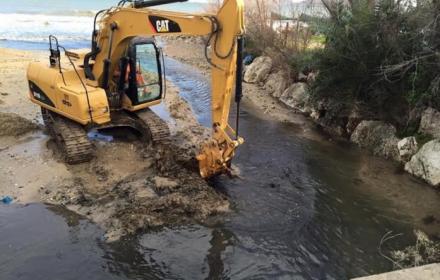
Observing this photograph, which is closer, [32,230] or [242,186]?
[32,230]

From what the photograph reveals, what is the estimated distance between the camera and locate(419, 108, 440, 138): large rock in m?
9.27

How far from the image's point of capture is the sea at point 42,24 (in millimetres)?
24953

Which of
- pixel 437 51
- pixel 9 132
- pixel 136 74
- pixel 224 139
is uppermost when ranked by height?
pixel 437 51

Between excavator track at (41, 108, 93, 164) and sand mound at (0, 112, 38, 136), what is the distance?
1109mm

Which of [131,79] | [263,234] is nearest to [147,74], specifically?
[131,79]

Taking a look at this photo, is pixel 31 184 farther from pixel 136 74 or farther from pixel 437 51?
pixel 437 51

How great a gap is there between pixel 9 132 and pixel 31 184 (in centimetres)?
264

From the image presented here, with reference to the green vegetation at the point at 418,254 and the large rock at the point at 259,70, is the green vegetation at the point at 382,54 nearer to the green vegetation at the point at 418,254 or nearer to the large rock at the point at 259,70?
the green vegetation at the point at 418,254

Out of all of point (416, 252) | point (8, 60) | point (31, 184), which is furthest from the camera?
point (8, 60)

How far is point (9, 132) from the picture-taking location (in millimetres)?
9797

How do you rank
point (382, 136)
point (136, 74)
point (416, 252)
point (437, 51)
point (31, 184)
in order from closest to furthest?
point (416, 252) → point (31, 184) → point (437, 51) → point (136, 74) → point (382, 136)

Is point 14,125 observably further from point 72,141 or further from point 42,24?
point 42,24

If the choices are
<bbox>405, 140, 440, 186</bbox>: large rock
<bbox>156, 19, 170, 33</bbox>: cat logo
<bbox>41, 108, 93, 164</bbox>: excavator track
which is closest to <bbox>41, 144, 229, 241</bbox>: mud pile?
<bbox>41, 108, 93, 164</bbox>: excavator track

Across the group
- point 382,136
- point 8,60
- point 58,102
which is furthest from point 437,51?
point 8,60
